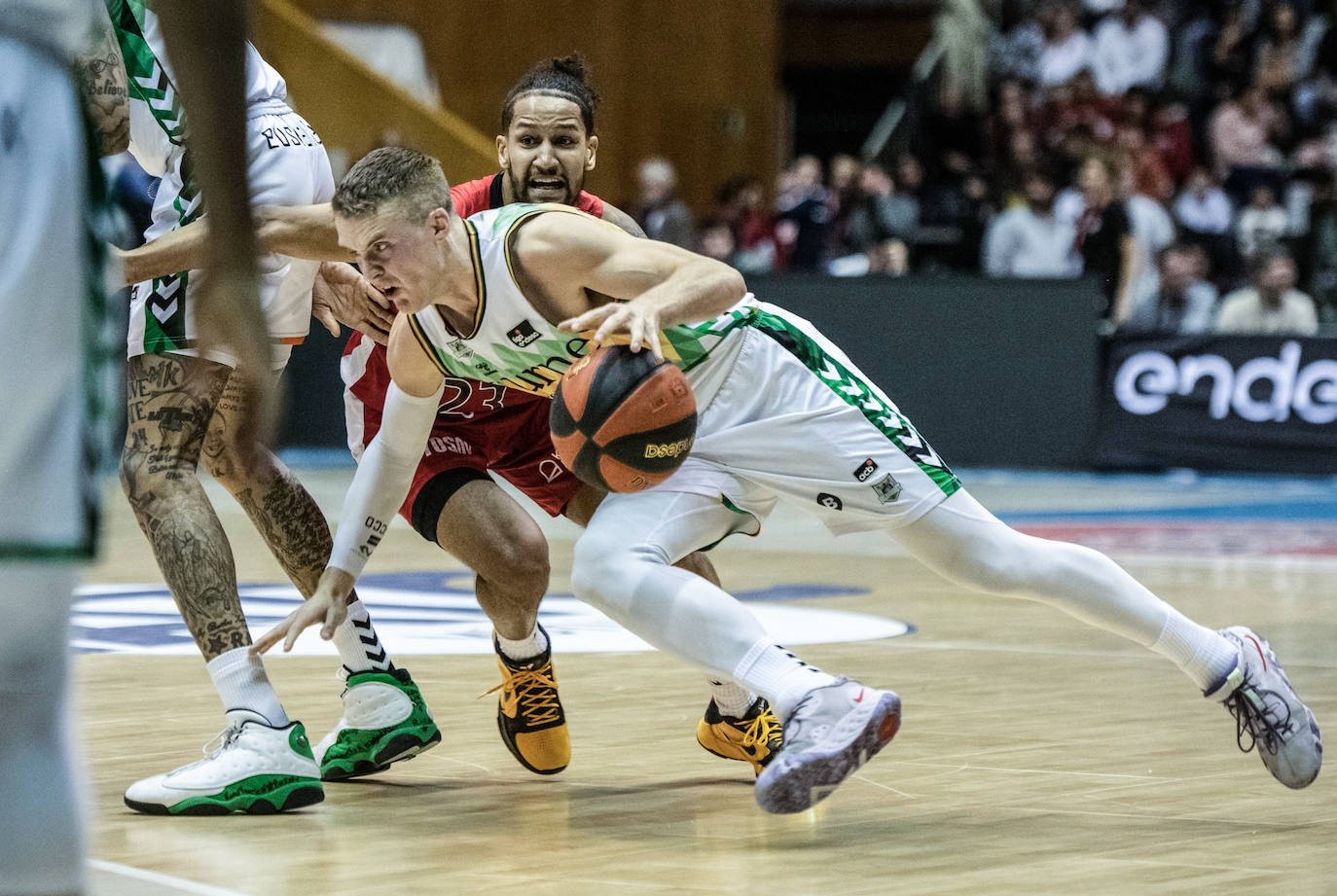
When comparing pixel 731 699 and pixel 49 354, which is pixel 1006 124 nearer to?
pixel 731 699

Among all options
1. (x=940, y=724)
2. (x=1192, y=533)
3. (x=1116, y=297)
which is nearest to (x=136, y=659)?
(x=940, y=724)

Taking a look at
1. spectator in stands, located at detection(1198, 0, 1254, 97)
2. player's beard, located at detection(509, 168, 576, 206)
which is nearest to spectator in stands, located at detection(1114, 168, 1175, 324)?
spectator in stands, located at detection(1198, 0, 1254, 97)

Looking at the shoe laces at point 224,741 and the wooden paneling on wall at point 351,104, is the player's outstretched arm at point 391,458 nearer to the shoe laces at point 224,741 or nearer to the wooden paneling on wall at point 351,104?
the shoe laces at point 224,741

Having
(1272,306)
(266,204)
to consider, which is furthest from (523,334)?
(1272,306)

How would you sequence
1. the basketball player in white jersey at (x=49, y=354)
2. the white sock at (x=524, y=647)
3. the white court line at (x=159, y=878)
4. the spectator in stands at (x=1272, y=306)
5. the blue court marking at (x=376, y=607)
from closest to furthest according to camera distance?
the basketball player in white jersey at (x=49, y=354) → the white court line at (x=159, y=878) → the white sock at (x=524, y=647) → the blue court marking at (x=376, y=607) → the spectator in stands at (x=1272, y=306)

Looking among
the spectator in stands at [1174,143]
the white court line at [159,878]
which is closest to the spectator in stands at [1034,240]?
the spectator in stands at [1174,143]

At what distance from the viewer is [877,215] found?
1706 cm

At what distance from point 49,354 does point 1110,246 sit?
13.7 meters

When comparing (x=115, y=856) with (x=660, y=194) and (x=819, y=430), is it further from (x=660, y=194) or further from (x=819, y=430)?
(x=660, y=194)

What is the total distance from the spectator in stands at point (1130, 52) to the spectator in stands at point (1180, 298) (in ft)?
13.0

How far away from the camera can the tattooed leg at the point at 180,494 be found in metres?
4.13

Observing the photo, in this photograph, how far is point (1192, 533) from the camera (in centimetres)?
A: 1084

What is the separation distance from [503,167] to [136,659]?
2039 millimetres

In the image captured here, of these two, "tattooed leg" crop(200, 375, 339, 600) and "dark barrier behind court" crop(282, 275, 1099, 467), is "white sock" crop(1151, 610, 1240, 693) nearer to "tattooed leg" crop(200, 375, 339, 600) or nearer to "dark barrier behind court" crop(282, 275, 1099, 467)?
"tattooed leg" crop(200, 375, 339, 600)
